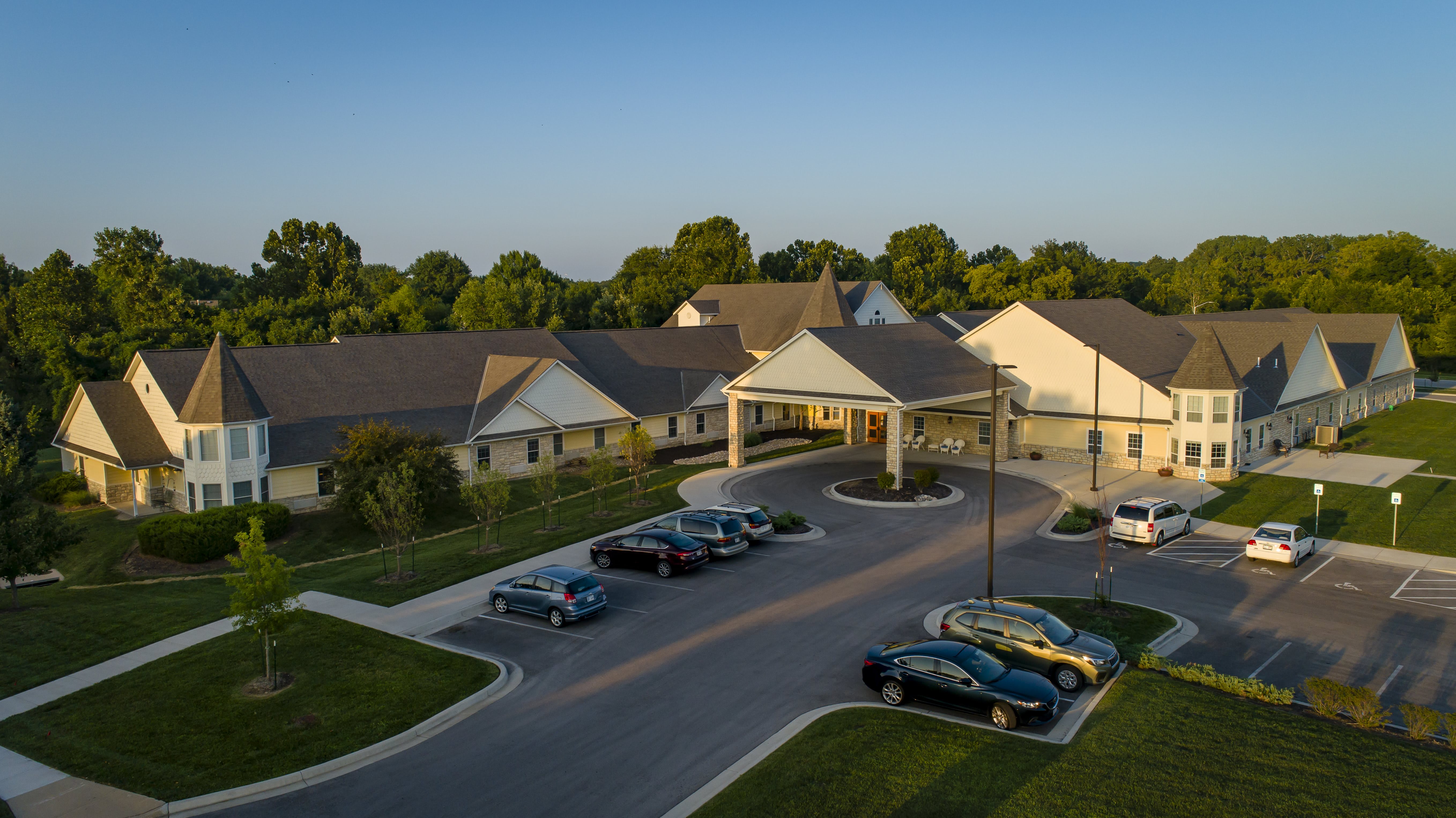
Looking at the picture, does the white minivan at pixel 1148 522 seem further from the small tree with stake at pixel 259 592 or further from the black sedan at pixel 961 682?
the small tree with stake at pixel 259 592

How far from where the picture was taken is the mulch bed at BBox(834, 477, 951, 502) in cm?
3838

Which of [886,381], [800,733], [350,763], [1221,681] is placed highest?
[886,381]

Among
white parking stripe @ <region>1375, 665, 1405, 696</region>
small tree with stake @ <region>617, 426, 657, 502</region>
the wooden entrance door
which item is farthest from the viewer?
the wooden entrance door

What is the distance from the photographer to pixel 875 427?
54906 mm

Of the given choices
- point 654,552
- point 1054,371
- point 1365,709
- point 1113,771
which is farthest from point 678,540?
point 1054,371

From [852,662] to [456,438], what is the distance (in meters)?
27.9

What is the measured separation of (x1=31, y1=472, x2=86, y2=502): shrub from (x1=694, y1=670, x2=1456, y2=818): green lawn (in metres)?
43.1

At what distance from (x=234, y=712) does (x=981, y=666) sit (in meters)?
15.9

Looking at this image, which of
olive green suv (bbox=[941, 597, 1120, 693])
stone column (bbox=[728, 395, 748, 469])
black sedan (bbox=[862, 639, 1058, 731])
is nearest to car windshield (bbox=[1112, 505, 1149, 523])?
olive green suv (bbox=[941, 597, 1120, 693])

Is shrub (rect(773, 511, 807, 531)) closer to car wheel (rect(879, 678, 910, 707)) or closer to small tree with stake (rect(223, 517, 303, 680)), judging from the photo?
car wheel (rect(879, 678, 910, 707))

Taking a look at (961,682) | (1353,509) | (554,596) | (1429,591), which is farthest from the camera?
(1353,509)

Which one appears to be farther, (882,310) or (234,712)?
(882,310)

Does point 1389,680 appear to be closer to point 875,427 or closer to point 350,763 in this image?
point 350,763

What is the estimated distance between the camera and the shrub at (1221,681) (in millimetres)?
17875
